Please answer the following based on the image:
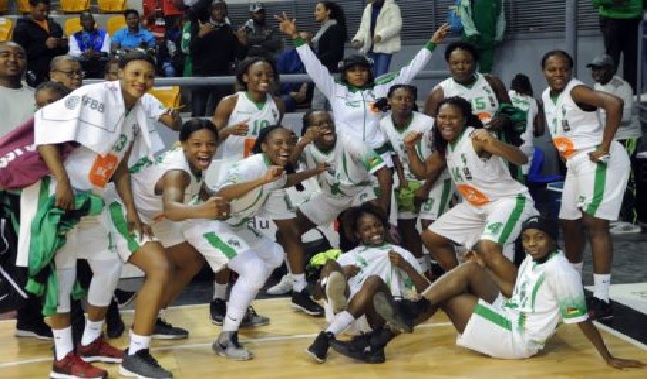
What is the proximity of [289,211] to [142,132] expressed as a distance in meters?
1.75

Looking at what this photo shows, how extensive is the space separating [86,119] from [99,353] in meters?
1.39

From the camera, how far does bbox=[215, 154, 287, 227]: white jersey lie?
6184 mm

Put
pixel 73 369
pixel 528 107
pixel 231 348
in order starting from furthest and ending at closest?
pixel 528 107
pixel 231 348
pixel 73 369

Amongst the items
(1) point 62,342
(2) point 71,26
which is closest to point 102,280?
(1) point 62,342

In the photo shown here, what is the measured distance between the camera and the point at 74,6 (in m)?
14.2

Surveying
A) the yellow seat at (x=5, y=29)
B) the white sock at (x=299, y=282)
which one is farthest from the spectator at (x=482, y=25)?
the white sock at (x=299, y=282)

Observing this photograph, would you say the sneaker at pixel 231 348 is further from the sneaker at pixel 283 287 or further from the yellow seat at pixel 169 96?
the yellow seat at pixel 169 96

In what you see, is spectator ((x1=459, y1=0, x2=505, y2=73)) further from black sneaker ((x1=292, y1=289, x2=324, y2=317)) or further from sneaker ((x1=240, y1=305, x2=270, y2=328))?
sneaker ((x1=240, y1=305, x2=270, y2=328))

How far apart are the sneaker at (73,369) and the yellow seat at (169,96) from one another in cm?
555

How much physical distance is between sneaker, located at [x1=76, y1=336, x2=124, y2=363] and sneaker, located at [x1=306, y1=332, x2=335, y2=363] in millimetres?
1060

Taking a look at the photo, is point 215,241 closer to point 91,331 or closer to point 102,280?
point 102,280

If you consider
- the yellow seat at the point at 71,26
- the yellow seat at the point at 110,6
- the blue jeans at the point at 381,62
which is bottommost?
the blue jeans at the point at 381,62

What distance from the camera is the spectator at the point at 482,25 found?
12.2 metres

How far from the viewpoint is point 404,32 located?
1419 cm
